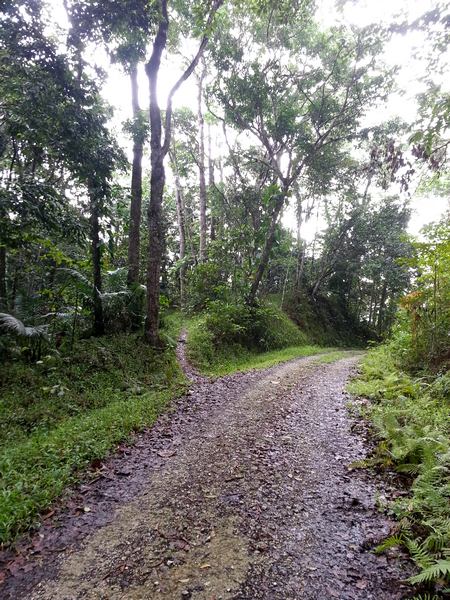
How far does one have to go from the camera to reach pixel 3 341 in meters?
7.87

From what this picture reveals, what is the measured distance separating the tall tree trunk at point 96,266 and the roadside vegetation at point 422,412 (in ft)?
24.5

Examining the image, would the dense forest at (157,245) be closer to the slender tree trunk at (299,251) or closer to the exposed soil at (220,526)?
the exposed soil at (220,526)

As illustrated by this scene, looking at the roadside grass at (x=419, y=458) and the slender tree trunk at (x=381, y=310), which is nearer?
the roadside grass at (x=419, y=458)

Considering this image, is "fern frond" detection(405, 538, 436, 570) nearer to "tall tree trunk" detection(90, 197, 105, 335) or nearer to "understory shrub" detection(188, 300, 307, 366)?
"tall tree trunk" detection(90, 197, 105, 335)

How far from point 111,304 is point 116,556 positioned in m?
8.18

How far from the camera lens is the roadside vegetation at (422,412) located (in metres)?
3.27

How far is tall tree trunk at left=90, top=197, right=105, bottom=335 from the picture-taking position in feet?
31.0

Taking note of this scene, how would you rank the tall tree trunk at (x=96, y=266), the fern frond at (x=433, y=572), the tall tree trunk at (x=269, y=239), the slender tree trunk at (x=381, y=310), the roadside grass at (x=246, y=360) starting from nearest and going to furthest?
the fern frond at (x=433, y=572), the tall tree trunk at (x=96, y=266), the roadside grass at (x=246, y=360), the tall tree trunk at (x=269, y=239), the slender tree trunk at (x=381, y=310)

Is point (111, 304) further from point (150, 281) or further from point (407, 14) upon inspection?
point (407, 14)

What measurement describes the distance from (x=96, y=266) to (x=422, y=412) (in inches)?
345

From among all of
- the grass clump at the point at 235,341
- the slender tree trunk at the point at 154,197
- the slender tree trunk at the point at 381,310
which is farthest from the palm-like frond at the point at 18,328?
the slender tree trunk at the point at 381,310

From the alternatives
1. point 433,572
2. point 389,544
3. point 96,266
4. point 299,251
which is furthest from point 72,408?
point 299,251

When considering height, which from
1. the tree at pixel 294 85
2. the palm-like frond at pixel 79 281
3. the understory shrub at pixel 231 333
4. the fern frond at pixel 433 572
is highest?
the tree at pixel 294 85

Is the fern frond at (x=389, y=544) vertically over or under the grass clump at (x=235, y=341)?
under
